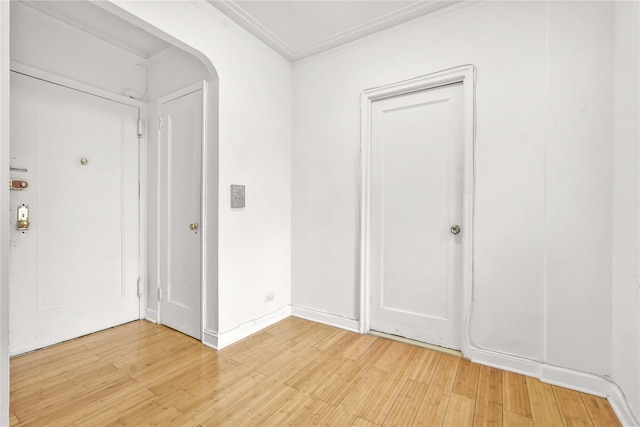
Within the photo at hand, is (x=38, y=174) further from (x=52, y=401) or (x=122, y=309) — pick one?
(x=52, y=401)

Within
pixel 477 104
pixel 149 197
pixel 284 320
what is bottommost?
pixel 284 320

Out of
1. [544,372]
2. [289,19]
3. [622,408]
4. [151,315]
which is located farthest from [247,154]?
[622,408]

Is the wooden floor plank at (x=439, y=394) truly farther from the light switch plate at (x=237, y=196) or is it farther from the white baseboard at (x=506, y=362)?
the light switch plate at (x=237, y=196)

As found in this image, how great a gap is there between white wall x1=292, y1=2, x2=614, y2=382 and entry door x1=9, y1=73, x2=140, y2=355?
2645mm

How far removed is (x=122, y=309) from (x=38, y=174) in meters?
1.40

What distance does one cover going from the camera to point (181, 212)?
270cm

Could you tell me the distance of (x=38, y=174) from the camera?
228 centimetres

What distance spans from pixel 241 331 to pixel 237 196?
1.19m

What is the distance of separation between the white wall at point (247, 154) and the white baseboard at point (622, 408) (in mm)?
2498

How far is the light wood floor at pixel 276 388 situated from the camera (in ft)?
5.16

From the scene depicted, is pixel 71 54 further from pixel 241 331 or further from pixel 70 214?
pixel 241 331

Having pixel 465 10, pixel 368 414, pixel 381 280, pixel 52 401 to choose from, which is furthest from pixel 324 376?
pixel 465 10

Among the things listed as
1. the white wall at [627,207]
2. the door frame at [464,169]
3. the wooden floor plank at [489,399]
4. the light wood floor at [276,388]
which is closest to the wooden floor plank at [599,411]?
the light wood floor at [276,388]

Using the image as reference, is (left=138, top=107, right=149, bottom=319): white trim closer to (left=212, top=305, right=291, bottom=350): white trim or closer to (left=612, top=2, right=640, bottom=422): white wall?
(left=212, top=305, right=291, bottom=350): white trim
